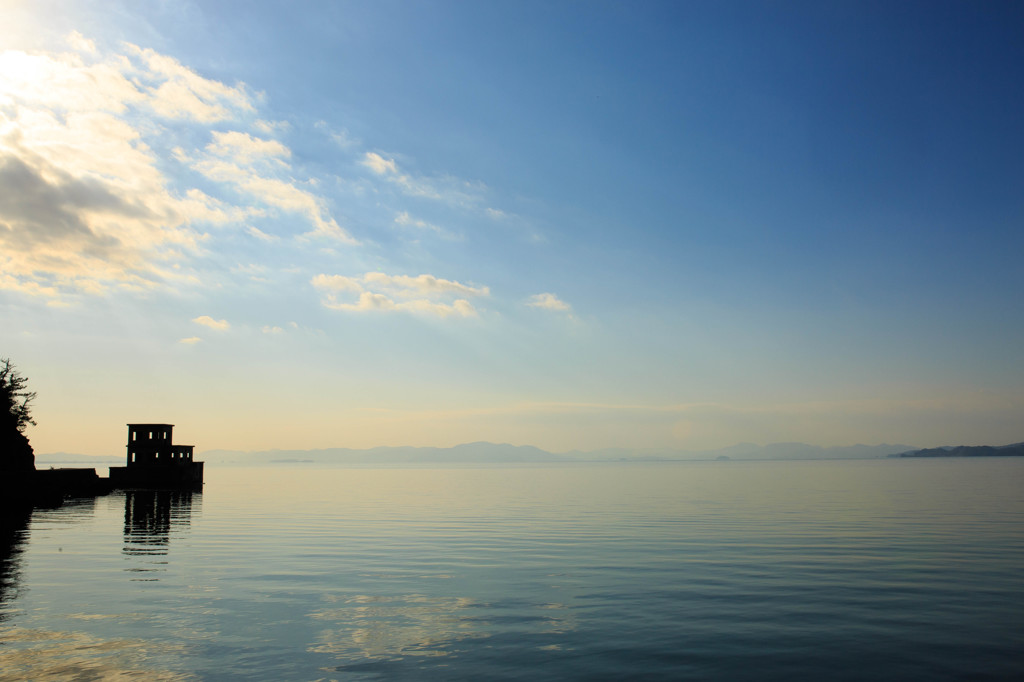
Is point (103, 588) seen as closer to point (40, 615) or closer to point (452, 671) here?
point (40, 615)

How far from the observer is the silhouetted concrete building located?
97.6 meters

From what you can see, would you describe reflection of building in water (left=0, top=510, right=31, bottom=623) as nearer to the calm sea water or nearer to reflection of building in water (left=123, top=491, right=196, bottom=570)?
the calm sea water

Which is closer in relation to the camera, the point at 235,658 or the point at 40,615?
the point at 235,658

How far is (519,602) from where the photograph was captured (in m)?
21.4

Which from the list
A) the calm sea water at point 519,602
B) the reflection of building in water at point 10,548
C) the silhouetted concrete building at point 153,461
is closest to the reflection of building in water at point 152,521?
the calm sea water at point 519,602

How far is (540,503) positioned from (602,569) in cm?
4499

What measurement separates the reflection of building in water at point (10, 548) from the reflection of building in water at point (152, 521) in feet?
15.6

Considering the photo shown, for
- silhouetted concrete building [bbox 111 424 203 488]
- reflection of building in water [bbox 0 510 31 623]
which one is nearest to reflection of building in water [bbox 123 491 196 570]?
reflection of building in water [bbox 0 510 31 623]

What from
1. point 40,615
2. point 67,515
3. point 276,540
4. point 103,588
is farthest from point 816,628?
point 67,515

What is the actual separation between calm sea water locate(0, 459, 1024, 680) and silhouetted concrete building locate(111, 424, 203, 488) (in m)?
55.7

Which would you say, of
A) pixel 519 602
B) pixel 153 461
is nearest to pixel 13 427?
pixel 153 461

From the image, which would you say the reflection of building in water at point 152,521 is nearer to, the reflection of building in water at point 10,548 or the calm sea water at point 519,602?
the calm sea water at point 519,602

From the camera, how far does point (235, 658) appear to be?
15.1m

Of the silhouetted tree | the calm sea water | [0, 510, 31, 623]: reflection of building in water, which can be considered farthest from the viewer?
the silhouetted tree
